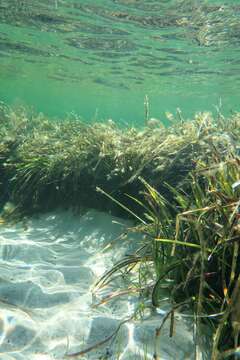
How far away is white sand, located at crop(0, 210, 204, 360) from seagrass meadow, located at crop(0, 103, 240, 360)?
0.87 feet

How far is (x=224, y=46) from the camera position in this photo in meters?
19.3

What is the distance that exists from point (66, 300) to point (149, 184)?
2390mm

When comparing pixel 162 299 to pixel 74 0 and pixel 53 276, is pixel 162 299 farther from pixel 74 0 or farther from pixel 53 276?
pixel 74 0

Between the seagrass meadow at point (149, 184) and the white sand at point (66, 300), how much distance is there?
0.87 ft

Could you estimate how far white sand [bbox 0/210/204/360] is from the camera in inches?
114

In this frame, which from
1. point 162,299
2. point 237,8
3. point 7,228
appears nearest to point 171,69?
point 237,8

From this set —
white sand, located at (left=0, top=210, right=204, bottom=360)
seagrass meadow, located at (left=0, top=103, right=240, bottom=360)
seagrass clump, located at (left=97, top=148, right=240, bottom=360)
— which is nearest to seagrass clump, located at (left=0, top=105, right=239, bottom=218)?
seagrass meadow, located at (left=0, top=103, right=240, bottom=360)

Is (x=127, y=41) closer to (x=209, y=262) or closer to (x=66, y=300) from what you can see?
(x=66, y=300)

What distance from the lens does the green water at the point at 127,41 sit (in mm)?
14844

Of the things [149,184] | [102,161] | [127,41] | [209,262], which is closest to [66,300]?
[209,262]

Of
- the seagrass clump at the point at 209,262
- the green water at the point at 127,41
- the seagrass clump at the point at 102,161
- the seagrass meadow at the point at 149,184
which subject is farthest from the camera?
the green water at the point at 127,41

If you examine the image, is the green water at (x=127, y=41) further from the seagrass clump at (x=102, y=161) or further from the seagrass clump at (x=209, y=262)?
the seagrass clump at (x=209, y=262)

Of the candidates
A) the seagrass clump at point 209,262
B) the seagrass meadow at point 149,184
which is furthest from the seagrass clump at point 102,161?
the seagrass clump at point 209,262

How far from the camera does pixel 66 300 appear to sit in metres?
3.80
